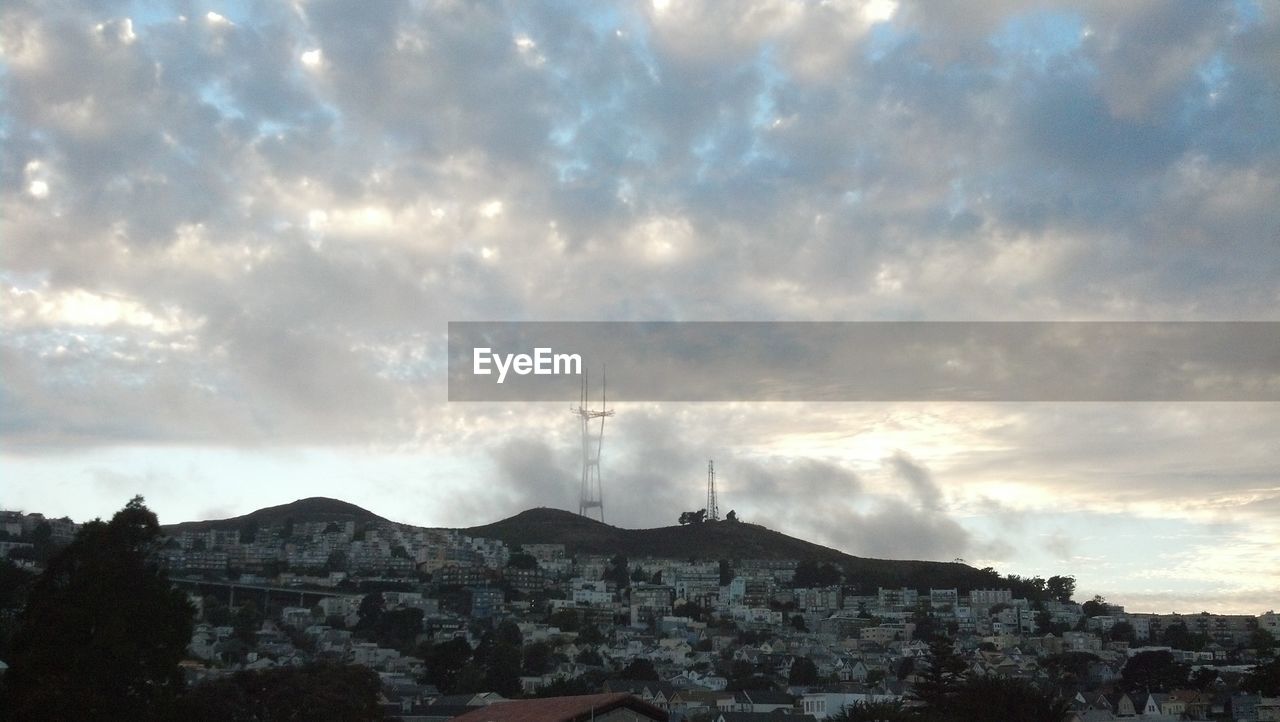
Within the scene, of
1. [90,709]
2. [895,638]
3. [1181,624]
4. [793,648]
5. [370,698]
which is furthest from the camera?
[1181,624]

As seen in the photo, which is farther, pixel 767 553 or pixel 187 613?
pixel 767 553

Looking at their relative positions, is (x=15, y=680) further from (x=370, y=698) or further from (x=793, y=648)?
(x=793, y=648)

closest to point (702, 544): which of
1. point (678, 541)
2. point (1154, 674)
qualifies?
point (678, 541)

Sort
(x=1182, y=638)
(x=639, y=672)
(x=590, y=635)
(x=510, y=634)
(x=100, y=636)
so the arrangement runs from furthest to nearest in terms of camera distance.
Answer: (x=1182, y=638), (x=590, y=635), (x=510, y=634), (x=639, y=672), (x=100, y=636)

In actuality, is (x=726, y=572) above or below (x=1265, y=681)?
above

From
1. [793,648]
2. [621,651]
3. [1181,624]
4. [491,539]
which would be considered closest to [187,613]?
[621,651]

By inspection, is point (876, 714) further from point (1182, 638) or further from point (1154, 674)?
point (1182, 638)

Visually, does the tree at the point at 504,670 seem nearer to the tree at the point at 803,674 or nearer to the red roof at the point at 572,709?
the tree at the point at 803,674
